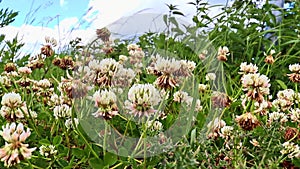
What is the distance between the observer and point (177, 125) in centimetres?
104

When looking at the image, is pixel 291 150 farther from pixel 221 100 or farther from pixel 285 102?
pixel 285 102

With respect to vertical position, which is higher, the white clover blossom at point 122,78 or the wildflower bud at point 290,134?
the white clover blossom at point 122,78

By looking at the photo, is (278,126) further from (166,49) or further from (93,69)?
(166,49)

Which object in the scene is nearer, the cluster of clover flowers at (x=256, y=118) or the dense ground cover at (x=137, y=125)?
the dense ground cover at (x=137, y=125)

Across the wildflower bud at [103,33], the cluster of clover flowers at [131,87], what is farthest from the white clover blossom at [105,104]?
the wildflower bud at [103,33]

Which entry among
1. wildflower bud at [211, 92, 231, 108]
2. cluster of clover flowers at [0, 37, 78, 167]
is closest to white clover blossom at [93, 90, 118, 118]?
cluster of clover flowers at [0, 37, 78, 167]

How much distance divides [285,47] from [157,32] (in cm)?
65

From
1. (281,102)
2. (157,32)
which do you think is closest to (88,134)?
(281,102)

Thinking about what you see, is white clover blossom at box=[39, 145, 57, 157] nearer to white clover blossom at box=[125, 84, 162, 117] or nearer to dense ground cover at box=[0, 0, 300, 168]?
dense ground cover at box=[0, 0, 300, 168]

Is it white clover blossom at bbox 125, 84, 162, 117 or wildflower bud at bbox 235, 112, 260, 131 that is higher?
white clover blossom at bbox 125, 84, 162, 117

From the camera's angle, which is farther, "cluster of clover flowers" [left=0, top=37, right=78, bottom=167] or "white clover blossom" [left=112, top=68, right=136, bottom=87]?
"white clover blossom" [left=112, top=68, right=136, bottom=87]

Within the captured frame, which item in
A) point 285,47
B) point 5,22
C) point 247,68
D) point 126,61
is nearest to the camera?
point 247,68

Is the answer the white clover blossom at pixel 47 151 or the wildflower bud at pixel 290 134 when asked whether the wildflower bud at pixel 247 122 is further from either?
the white clover blossom at pixel 47 151

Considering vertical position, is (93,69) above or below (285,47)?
above
